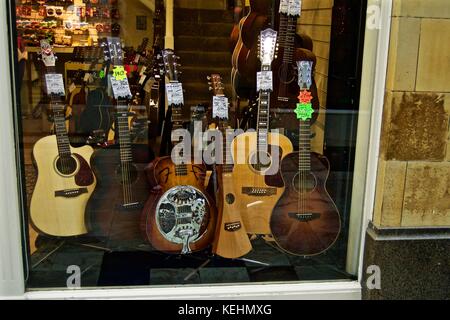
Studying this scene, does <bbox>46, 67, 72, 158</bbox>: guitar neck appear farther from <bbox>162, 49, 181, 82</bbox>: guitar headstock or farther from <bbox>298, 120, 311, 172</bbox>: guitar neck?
<bbox>298, 120, 311, 172</bbox>: guitar neck

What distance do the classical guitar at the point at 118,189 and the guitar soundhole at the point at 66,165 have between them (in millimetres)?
114

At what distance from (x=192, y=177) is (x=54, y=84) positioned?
1.02 m

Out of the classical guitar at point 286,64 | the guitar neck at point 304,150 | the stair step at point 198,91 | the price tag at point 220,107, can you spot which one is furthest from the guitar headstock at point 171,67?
the guitar neck at point 304,150

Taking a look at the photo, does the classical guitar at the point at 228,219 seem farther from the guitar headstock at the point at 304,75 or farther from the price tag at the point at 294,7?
the price tag at the point at 294,7

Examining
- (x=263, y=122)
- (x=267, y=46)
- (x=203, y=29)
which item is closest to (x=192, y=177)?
(x=263, y=122)

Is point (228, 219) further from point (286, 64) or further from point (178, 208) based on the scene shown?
point (286, 64)

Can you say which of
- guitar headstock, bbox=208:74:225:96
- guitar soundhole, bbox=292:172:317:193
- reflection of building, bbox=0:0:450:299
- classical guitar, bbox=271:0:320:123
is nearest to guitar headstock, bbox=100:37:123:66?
reflection of building, bbox=0:0:450:299

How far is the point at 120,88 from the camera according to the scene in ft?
10.9

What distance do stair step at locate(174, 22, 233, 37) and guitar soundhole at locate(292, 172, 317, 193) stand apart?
143cm

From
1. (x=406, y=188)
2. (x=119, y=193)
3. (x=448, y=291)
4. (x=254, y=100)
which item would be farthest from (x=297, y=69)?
(x=448, y=291)

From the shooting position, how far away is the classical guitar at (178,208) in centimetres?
319

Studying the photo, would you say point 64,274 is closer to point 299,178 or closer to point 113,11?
point 299,178

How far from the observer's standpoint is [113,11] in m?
3.99

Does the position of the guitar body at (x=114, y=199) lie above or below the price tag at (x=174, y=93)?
below
